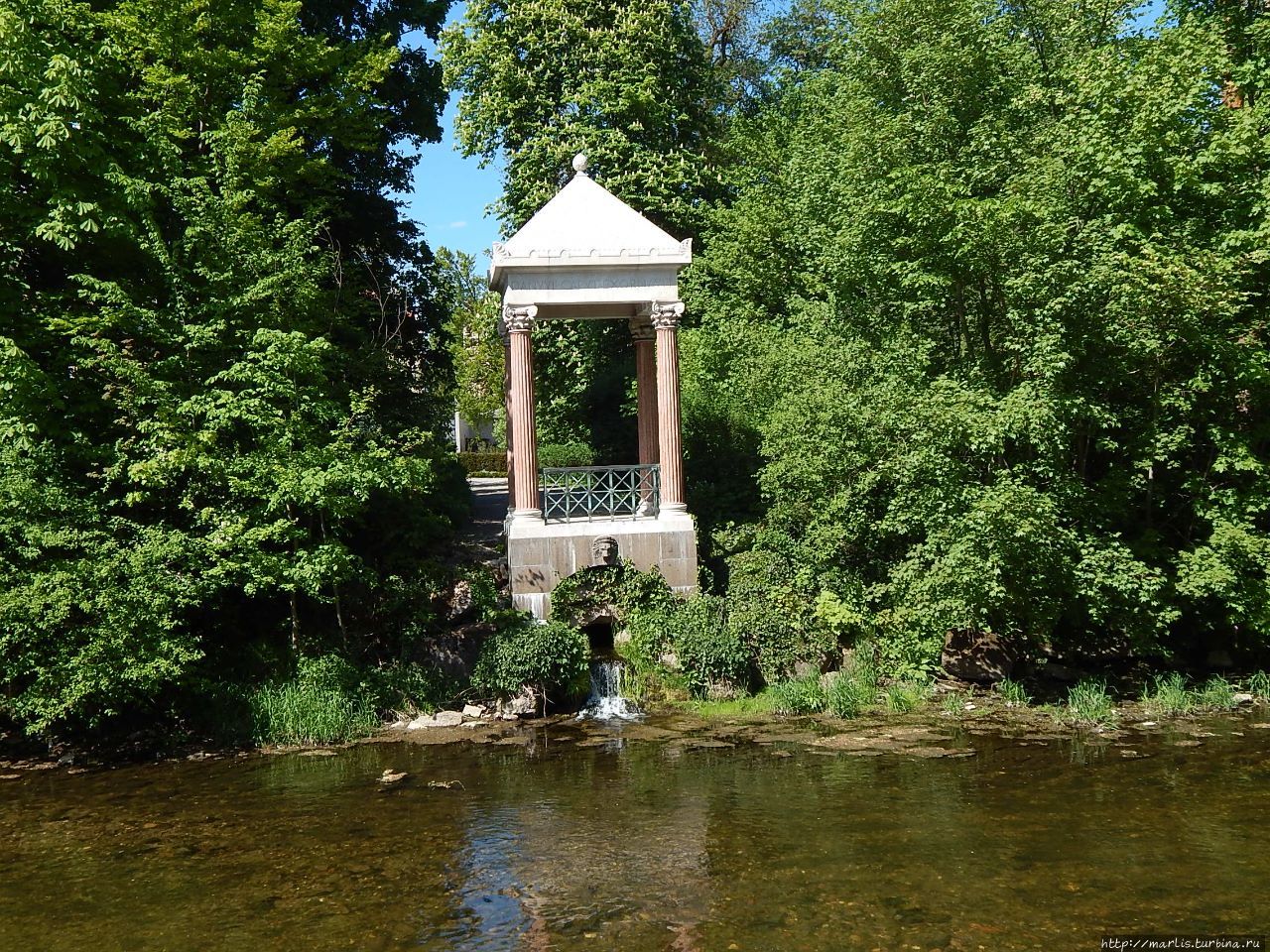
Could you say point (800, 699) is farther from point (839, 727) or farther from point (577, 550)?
point (577, 550)

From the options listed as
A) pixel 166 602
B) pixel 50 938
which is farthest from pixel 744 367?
pixel 50 938

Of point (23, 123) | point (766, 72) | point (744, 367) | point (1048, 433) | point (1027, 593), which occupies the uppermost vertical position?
point (766, 72)

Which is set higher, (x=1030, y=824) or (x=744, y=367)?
(x=744, y=367)

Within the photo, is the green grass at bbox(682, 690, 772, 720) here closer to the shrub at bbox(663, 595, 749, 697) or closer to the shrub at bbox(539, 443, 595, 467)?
the shrub at bbox(663, 595, 749, 697)

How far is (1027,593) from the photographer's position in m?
15.2

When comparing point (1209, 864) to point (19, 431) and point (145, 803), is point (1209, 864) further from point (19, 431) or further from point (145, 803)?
point (19, 431)

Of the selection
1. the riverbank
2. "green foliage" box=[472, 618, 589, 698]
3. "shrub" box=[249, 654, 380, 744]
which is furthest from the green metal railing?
"shrub" box=[249, 654, 380, 744]

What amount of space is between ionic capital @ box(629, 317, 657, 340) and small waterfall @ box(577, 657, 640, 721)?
22.7ft

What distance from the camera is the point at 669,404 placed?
18.7m

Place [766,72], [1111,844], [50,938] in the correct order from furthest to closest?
1. [766,72]
2. [1111,844]
3. [50,938]

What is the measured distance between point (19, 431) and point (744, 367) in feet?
43.2

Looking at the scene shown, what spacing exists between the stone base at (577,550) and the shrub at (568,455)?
24.9ft

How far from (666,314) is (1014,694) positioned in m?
8.69

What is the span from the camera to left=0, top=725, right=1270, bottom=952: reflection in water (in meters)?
8.38
